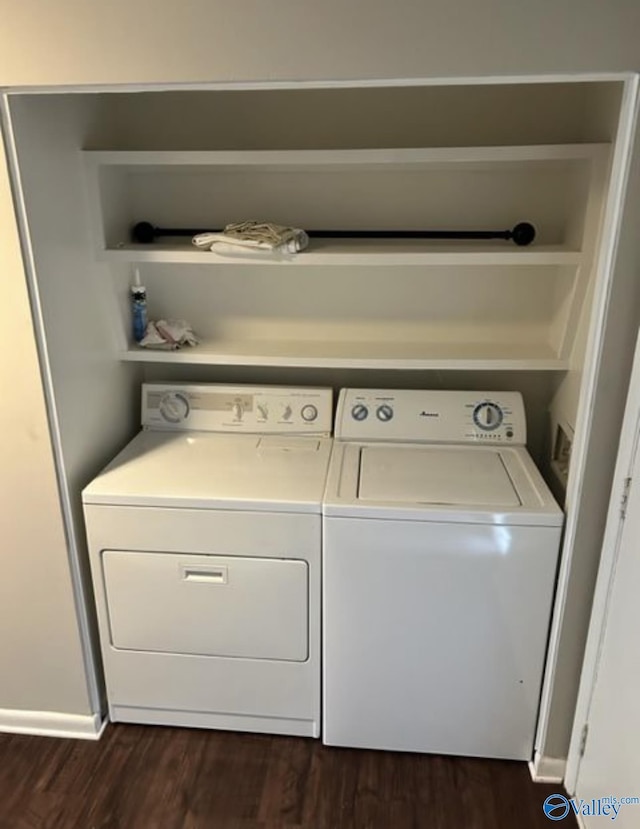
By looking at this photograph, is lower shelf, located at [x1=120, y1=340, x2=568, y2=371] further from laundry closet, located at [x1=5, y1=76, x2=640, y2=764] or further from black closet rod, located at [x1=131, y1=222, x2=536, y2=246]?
black closet rod, located at [x1=131, y1=222, x2=536, y2=246]

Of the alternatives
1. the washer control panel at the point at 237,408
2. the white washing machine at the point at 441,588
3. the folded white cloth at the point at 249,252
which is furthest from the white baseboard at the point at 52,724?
the folded white cloth at the point at 249,252

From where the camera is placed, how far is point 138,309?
220 cm

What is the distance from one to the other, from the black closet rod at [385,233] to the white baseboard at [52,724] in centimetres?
150

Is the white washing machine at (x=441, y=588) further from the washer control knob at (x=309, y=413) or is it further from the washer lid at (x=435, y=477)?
the washer control knob at (x=309, y=413)

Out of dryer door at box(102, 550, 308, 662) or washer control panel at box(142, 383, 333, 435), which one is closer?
dryer door at box(102, 550, 308, 662)


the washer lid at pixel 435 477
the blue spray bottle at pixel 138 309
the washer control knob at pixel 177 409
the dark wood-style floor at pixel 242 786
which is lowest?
the dark wood-style floor at pixel 242 786

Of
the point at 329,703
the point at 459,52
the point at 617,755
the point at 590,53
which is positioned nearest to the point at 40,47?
the point at 459,52

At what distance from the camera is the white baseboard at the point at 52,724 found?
2117mm

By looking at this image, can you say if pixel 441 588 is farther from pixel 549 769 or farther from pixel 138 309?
pixel 138 309

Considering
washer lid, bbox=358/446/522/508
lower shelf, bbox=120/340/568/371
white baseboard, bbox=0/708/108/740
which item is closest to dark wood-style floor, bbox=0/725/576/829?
white baseboard, bbox=0/708/108/740

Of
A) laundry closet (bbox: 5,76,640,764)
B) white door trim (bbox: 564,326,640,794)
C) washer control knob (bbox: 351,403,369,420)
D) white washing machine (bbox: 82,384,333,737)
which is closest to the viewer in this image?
white door trim (bbox: 564,326,640,794)

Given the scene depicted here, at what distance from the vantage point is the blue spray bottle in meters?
2.20

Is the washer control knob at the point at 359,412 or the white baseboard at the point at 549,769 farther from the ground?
the washer control knob at the point at 359,412

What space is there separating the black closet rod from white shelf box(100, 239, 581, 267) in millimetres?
32
